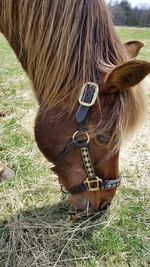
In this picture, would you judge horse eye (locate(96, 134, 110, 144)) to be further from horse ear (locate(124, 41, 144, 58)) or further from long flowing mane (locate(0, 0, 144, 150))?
horse ear (locate(124, 41, 144, 58))

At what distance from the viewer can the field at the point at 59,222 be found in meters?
2.05

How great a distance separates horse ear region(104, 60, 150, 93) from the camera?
1.56 meters

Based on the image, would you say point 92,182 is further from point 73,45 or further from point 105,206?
point 73,45

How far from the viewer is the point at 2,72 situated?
5.97m

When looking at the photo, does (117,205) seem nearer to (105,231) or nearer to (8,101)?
(105,231)

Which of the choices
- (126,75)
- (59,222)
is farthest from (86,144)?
(59,222)

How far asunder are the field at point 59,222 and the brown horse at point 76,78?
1.64 feet

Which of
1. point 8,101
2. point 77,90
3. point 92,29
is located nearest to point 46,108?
point 77,90

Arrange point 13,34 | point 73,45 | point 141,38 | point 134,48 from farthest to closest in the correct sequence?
point 141,38 < point 134,48 < point 13,34 < point 73,45

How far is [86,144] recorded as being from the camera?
1.83 m

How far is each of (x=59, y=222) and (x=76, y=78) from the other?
965mm

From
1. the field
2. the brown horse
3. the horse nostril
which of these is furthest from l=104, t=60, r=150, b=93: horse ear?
the field

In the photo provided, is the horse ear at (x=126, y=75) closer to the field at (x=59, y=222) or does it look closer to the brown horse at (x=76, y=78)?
the brown horse at (x=76, y=78)

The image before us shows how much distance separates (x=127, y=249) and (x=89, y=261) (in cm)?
25
